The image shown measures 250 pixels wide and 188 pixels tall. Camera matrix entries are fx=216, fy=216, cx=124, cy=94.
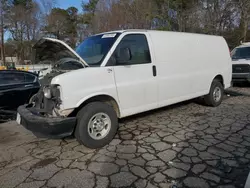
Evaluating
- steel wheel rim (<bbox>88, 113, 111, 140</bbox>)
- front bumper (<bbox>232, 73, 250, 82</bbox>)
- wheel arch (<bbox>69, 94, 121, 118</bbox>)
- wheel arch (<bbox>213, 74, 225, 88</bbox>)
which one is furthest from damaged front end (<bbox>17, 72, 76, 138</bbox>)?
front bumper (<bbox>232, 73, 250, 82</bbox>)

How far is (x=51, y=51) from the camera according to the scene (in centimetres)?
421

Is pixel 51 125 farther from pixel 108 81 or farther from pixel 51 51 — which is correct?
pixel 51 51

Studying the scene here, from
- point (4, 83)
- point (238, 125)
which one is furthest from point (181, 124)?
point (4, 83)

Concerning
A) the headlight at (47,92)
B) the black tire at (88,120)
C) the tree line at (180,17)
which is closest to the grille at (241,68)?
the black tire at (88,120)

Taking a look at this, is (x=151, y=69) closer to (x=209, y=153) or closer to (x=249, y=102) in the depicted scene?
(x=209, y=153)

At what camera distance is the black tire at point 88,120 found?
11.7 feet

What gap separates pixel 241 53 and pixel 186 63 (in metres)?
6.72

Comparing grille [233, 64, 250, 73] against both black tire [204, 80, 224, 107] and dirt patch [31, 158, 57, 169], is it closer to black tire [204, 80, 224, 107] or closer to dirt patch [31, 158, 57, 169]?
black tire [204, 80, 224, 107]

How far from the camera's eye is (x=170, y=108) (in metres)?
6.31

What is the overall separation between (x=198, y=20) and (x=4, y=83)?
17719 mm

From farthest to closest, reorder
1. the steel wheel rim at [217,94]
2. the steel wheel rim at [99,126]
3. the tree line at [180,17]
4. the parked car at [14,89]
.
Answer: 1. the tree line at [180,17]
2. the steel wheel rim at [217,94]
3. the parked car at [14,89]
4. the steel wheel rim at [99,126]

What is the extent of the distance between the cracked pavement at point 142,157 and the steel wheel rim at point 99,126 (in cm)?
26

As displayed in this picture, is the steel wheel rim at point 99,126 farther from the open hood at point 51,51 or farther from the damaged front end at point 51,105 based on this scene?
the open hood at point 51,51

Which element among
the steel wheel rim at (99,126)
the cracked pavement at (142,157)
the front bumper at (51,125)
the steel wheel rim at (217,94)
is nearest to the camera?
the cracked pavement at (142,157)
